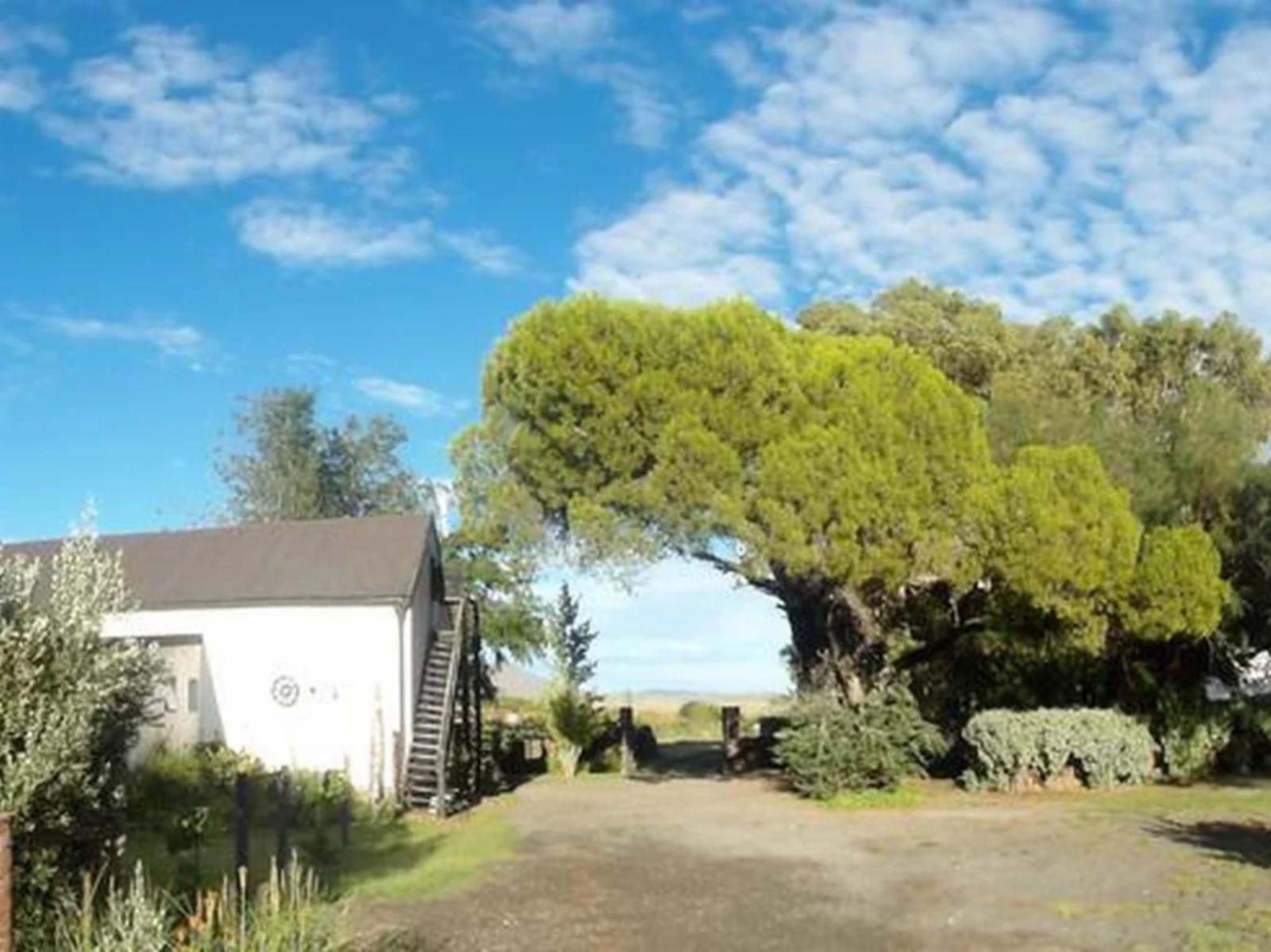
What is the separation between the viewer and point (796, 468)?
2216 centimetres

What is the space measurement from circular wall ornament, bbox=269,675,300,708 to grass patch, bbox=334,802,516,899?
14.6 feet

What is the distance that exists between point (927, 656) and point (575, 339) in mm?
10003

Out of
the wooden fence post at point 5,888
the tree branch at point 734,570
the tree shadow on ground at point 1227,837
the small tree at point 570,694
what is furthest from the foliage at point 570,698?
the wooden fence post at point 5,888

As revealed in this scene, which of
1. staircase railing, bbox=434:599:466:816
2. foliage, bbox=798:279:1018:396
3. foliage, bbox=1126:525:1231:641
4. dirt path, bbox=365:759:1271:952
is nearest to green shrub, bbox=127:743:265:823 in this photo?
staircase railing, bbox=434:599:466:816

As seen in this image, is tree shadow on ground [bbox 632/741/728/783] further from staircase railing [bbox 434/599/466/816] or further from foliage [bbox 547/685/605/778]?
staircase railing [bbox 434/599/466/816]

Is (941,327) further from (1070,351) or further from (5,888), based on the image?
(5,888)

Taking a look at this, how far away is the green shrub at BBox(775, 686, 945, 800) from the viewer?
22.6m

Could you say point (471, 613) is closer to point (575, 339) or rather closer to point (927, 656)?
point (575, 339)

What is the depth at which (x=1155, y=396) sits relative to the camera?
38.2m

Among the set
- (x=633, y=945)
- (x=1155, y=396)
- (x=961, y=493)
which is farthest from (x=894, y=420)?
(x=1155, y=396)

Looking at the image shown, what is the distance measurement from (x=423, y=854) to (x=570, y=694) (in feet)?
44.9

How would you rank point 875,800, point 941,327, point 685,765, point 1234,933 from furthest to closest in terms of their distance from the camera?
1. point 941,327
2. point 685,765
3. point 875,800
4. point 1234,933

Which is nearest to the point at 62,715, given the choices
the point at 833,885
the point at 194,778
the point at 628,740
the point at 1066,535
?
the point at 833,885

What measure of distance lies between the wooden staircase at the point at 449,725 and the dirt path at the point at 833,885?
297 cm
